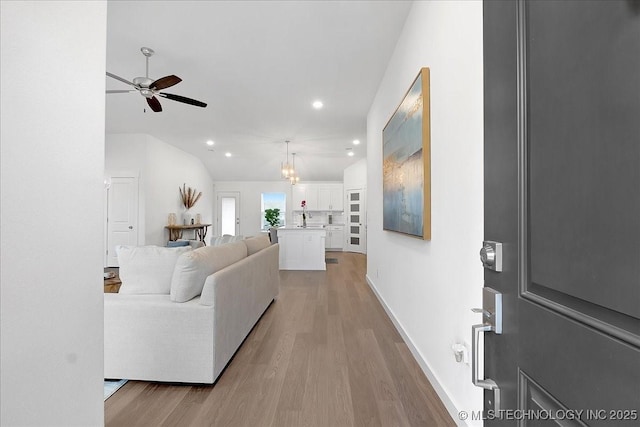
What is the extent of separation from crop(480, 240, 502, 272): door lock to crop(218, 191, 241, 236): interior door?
32.9 ft

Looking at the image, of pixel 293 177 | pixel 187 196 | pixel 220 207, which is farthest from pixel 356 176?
pixel 187 196

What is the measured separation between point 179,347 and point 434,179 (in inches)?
78.5

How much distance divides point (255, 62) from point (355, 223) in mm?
6473

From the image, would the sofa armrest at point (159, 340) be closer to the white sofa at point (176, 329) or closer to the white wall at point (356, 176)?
the white sofa at point (176, 329)

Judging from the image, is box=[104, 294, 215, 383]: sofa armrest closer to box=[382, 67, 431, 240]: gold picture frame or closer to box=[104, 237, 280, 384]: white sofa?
box=[104, 237, 280, 384]: white sofa

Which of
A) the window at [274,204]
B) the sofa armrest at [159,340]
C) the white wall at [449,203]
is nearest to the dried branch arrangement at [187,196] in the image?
the window at [274,204]

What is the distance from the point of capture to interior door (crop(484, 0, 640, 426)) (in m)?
0.39

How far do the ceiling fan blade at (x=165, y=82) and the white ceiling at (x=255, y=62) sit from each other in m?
0.39

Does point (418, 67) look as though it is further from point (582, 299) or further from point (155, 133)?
point (155, 133)

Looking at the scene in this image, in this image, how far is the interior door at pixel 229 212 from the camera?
33.6ft

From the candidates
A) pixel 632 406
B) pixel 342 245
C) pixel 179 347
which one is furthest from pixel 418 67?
pixel 342 245

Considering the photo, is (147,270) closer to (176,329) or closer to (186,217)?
(176,329)

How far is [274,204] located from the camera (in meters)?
10.3

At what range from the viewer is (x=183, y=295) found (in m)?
2.07
